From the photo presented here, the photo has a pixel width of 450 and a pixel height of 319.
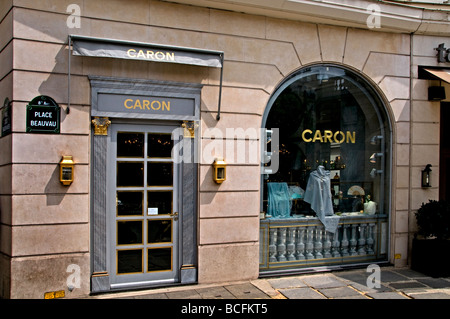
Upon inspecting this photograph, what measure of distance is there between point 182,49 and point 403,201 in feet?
17.2

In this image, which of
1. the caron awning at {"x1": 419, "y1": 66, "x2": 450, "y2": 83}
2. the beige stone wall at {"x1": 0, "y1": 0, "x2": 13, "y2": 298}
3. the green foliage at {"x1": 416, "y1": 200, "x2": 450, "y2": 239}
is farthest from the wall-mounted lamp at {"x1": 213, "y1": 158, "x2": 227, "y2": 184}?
the caron awning at {"x1": 419, "y1": 66, "x2": 450, "y2": 83}

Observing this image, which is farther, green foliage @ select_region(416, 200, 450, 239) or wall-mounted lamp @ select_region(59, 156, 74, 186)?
green foliage @ select_region(416, 200, 450, 239)

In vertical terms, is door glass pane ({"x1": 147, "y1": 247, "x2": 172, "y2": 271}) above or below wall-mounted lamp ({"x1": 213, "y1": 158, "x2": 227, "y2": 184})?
below

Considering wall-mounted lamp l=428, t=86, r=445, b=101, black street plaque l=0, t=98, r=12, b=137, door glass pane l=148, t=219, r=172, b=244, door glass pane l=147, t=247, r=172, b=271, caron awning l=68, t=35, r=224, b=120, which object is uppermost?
caron awning l=68, t=35, r=224, b=120

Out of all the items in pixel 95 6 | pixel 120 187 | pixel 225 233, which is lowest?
pixel 225 233

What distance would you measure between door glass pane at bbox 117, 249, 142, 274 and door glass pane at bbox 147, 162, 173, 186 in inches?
44.6

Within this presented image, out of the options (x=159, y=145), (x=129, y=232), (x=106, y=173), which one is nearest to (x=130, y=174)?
(x=106, y=173)

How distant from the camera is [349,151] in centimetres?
823

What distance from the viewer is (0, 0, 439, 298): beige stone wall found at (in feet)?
19.1

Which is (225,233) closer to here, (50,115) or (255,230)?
(255,230)

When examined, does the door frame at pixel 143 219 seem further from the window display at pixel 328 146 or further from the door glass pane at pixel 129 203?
the window display at pixel 328 146

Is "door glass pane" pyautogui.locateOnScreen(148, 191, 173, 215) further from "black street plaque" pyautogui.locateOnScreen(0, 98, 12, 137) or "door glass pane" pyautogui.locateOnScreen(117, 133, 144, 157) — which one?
"black street plaque" pyautogui.locateOnScreen(0, 98, 12, 137)
